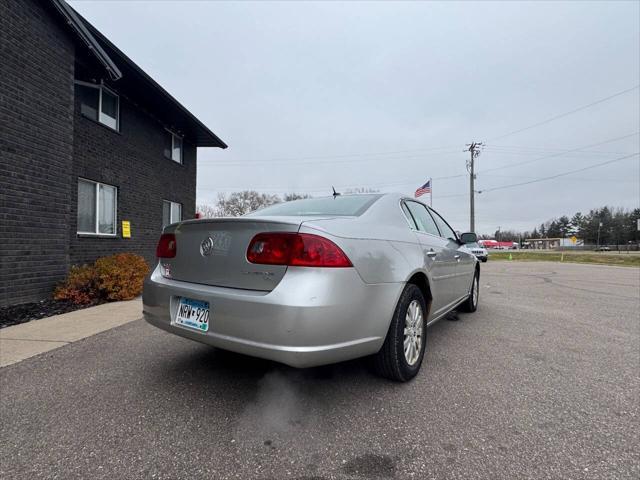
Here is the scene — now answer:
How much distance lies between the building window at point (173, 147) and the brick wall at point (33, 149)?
4743 millimetres

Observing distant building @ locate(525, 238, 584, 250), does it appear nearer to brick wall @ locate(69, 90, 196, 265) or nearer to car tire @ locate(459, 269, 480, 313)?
car tire @ locate(459, 269, 480, 313)

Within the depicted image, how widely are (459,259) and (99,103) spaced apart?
8433 mm

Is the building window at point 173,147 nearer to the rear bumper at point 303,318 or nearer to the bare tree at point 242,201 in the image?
the rear bumper at point 303,318

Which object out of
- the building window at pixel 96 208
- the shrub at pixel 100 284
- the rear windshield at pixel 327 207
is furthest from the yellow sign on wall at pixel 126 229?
the rear windshield at pixel 327 207

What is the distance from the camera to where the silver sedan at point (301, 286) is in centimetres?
184

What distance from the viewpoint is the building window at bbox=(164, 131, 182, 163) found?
35.5ft

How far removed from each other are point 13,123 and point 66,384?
4.59 meters

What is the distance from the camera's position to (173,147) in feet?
36.7

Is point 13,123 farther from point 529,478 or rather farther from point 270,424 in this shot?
point 529,478

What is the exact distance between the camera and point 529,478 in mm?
1543

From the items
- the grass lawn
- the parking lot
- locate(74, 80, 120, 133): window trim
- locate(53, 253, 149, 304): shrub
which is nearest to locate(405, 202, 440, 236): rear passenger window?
Answer: the parking lot

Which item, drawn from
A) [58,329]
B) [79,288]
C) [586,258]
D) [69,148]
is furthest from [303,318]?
[586,258]

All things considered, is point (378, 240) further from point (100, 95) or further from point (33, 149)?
point (100, 95)

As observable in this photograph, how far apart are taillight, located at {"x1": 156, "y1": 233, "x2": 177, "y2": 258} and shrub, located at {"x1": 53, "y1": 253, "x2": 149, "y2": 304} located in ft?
11.7
